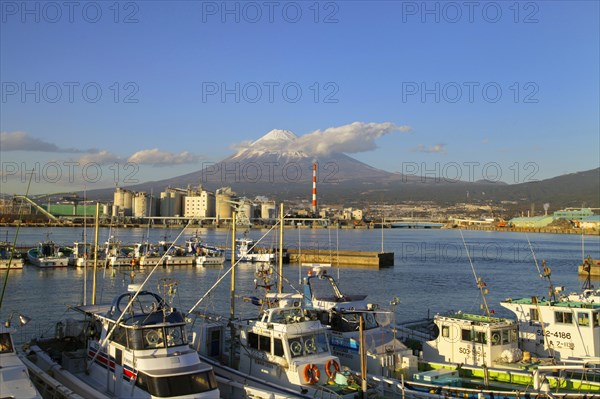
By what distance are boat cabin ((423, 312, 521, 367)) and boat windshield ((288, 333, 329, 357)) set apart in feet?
10.9

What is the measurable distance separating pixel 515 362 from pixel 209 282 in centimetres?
2699

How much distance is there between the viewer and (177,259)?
47406 mm

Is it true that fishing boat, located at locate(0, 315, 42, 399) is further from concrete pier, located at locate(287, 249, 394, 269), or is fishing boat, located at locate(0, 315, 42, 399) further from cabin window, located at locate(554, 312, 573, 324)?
concrete pier, located at locate(287, 249, 394, 269)

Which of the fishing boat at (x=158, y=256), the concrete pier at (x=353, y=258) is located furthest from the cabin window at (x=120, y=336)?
the concrete pier at (x=353, y=258)

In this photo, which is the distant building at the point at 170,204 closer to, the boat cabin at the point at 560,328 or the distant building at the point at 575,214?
the distant building at the point at 575,214

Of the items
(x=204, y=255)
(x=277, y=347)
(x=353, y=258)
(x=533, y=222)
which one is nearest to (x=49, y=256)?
(x=204, y=255)

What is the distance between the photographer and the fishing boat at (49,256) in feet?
140

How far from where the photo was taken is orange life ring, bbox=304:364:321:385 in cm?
1020

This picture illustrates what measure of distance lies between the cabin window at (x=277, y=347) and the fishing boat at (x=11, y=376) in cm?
396

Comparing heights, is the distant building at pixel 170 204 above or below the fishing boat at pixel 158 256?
above

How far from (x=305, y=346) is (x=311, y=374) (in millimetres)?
554

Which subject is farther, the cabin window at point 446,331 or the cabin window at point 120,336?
the cabin window at point 446,331

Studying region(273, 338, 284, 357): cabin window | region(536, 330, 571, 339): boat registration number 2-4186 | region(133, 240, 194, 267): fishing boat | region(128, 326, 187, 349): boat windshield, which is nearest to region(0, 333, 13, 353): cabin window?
region(128, 326, 187, 349): boat windshield

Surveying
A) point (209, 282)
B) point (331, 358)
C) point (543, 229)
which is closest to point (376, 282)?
point (209, 282)
